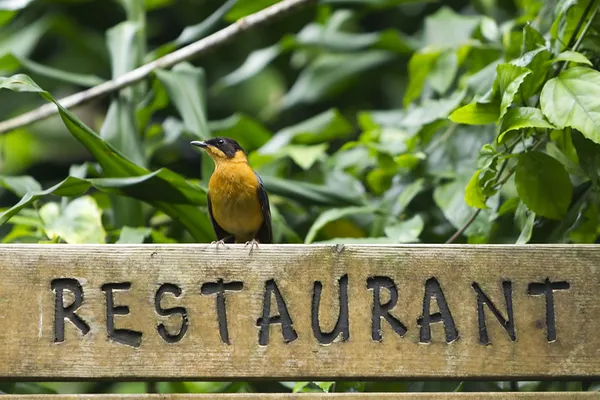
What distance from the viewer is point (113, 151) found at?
99.6 inches

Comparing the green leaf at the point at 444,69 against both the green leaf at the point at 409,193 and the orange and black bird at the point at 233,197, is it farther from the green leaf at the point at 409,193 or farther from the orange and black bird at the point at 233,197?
the orange and black bird at the point at 233,197

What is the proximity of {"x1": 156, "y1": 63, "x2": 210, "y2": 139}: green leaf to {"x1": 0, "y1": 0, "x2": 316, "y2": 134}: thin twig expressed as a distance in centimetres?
6

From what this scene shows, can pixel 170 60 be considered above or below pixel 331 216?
above

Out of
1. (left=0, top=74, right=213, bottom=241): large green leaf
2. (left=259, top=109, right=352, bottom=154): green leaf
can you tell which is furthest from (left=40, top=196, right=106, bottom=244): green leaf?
(left=259, top=109, right=352, bottom=154): green leaf

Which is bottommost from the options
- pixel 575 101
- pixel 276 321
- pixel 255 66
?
pixel 276 321

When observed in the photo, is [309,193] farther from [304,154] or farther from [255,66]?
[255,66]

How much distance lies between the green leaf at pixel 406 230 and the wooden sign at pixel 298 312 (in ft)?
2.06

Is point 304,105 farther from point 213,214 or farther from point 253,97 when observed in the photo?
point 213,214

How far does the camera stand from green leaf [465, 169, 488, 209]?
2201mm

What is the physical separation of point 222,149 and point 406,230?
72cm

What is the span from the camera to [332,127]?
346 cm

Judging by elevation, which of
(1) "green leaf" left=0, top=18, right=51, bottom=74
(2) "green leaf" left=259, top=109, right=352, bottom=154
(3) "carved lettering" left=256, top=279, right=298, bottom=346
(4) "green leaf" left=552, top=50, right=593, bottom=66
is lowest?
(3) "carved lettering" left=256, top=279, right=298, bottom=346

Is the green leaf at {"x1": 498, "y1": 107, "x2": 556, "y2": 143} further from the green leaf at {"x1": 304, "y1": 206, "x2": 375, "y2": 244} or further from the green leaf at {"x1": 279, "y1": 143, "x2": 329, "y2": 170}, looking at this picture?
the green leaf at {"x1": 279, "y1": 143, "x2": 329, "y2": 170}

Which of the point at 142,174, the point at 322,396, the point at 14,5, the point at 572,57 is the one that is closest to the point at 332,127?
the point at 142,174
